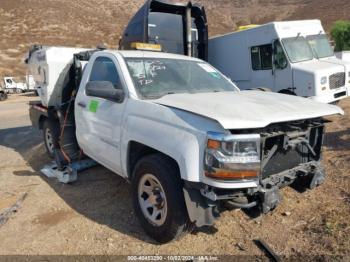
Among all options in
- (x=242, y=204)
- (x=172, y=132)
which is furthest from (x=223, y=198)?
(x=172, y=132)

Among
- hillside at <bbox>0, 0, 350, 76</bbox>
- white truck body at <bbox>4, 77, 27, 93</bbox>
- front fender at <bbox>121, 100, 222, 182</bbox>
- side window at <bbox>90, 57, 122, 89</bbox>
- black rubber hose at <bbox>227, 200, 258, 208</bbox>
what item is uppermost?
hillside at <bbox>0, 0, 350, 76</bbox>

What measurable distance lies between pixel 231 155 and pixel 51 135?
14.1ft

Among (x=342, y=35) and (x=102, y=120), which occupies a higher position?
(x=342, y=35)

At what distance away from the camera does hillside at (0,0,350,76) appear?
46.4m

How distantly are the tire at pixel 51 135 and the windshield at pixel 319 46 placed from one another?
7.68 metres

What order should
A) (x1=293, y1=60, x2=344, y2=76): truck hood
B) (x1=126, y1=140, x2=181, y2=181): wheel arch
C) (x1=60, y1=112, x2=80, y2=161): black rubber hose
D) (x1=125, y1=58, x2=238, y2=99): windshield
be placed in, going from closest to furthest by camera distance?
(x1=126, y1=140, x2=181, y2=181): wheel arch
(x1=125, y1=58, x2=238, y2=99): windshield
(x1=60, y1=112, x2=80, y2=161): black rubber hose
(x1=293, y1=60, x2=344, y2=76): truck hood

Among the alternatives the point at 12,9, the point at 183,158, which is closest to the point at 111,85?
the point at 183,158

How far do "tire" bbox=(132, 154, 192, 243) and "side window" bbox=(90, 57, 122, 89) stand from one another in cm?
113

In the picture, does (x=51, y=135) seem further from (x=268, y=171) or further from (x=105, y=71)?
(x=268, y=171)

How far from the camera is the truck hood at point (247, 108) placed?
3.06m

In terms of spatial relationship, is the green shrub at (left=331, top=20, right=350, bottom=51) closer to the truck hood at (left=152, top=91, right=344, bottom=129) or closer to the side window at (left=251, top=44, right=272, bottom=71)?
the side window at (left=251, top=44, right=272, bottom=71)

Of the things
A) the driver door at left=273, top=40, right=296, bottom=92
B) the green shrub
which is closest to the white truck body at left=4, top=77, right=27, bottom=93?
the driver door at left=273, top=40, right=296, bottom=92

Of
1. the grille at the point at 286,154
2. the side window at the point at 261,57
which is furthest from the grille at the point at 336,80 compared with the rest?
the grille at the point at 286,154

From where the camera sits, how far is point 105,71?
4.66 metres
